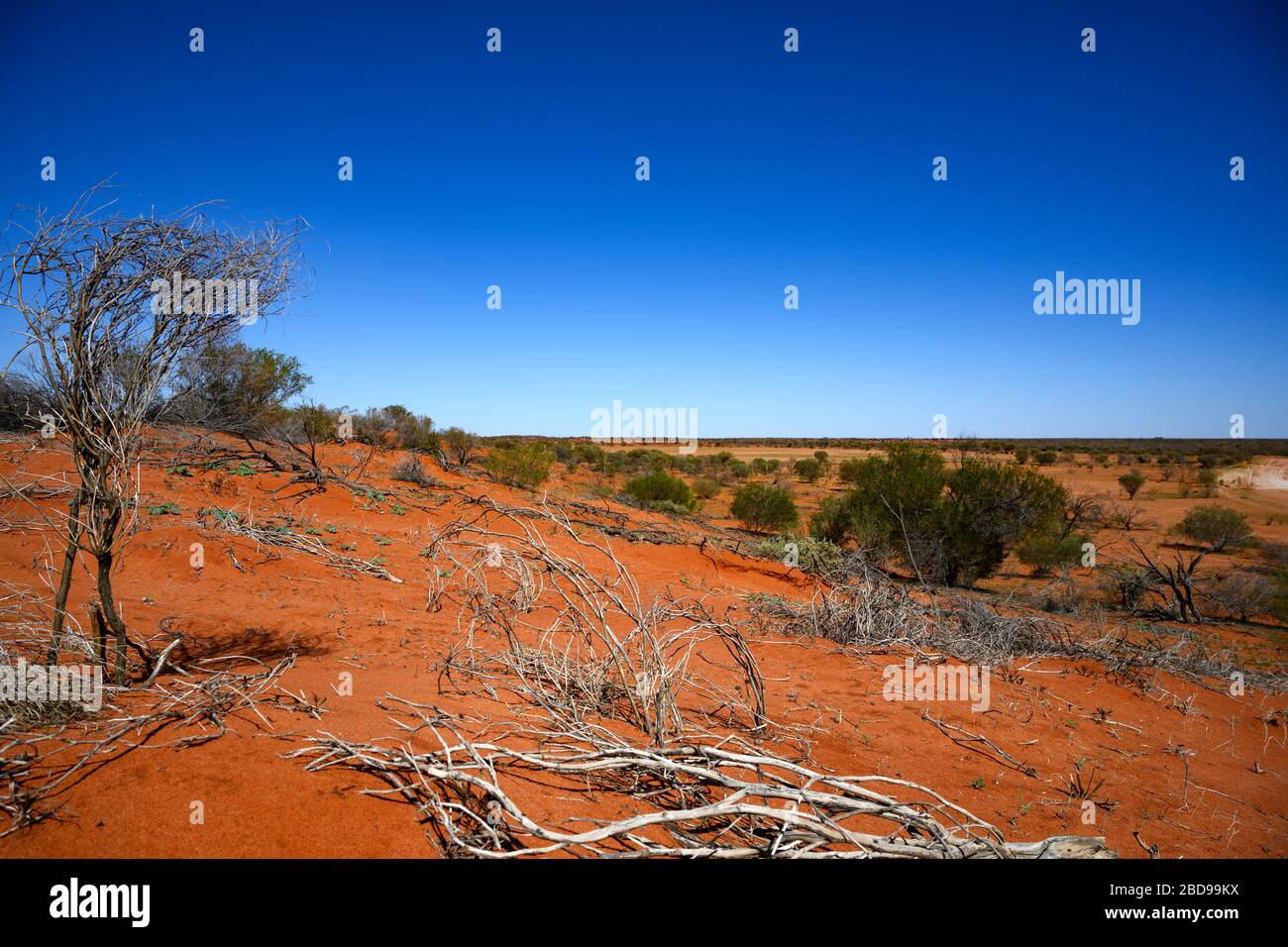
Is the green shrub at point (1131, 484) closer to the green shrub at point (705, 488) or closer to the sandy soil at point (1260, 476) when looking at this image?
the sandy soil at point (1260, 476)

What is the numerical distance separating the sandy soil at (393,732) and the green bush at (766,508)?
37.2 feet

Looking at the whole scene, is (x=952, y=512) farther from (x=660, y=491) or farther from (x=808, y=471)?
(x=808, y=471)

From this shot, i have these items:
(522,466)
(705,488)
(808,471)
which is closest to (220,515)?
(522,466)

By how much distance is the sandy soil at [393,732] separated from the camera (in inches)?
97.0

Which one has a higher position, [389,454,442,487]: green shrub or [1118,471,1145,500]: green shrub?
[389,454,442,487]: green shrub

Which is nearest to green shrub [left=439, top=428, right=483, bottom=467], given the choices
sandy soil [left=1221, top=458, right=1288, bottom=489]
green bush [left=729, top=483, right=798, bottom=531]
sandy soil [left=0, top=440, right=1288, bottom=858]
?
green bush [left=729, top=483, right=798, bottom=531]

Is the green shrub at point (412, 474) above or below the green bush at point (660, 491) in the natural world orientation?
above

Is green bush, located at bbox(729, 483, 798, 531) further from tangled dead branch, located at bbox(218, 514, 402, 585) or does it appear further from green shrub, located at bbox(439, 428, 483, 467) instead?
tangled dead branch, located at bbox(218, 514, 402, 585)

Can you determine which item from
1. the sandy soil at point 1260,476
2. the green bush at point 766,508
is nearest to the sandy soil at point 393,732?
the green bush at point 766,508

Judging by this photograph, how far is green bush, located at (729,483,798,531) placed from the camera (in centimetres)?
2019

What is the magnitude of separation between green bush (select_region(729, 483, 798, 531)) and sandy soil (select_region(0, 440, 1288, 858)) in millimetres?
11330

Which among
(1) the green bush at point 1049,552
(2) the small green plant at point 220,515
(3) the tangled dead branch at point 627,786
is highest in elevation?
(2) the small green plant at point 220,515
